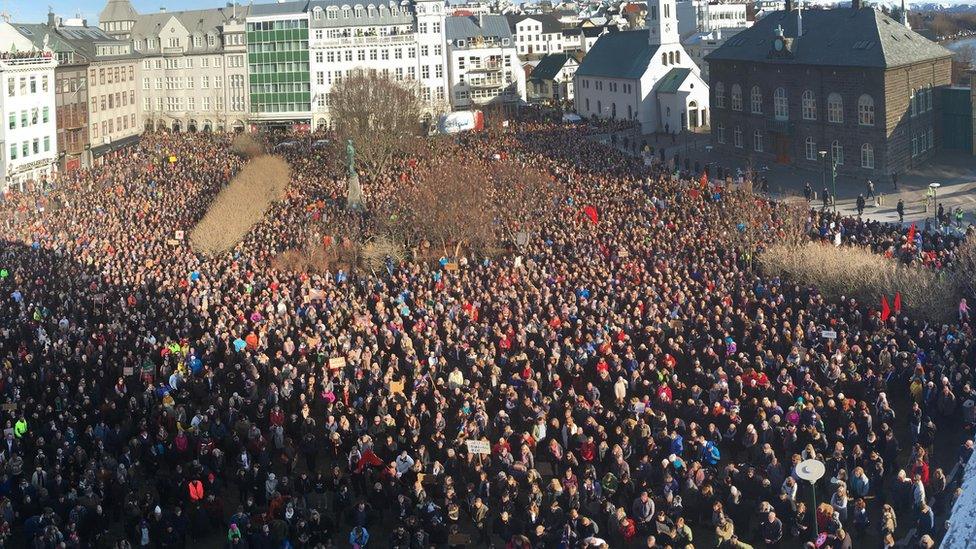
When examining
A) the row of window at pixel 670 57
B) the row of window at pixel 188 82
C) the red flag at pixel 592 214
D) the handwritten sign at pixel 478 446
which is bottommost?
the handwritten sign at pixel 478 446

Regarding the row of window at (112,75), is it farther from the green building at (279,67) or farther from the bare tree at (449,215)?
→ the bare tree at (449,215)

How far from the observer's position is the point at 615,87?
85.9 meters

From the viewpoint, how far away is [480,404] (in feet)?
73.5

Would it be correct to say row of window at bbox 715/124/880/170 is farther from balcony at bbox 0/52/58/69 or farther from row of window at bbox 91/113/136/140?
row of window at bbox 91/113/136/140

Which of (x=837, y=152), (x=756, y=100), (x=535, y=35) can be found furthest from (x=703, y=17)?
(x=837, y=152)

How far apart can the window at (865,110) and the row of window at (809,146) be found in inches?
42.0

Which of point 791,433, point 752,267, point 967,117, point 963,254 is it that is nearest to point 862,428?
point 791,433

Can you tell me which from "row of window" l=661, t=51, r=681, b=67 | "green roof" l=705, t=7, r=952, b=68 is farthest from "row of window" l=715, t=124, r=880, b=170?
"row of window" l=661, t=51, r=681, b=67

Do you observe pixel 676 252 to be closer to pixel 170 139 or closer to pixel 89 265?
pixel 89 265

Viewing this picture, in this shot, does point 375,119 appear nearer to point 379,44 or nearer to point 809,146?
point 809,146

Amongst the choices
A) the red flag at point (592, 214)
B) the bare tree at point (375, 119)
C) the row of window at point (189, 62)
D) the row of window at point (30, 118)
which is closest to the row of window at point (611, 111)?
the bare tree at point (375, 119)

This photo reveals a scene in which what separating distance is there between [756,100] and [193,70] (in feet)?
175

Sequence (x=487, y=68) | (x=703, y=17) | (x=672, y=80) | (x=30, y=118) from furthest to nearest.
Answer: (x=703, y=17) → (x=487, y=68) → (x=672, y=80) → (x=30, y=118)

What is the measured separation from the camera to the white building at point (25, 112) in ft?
213
